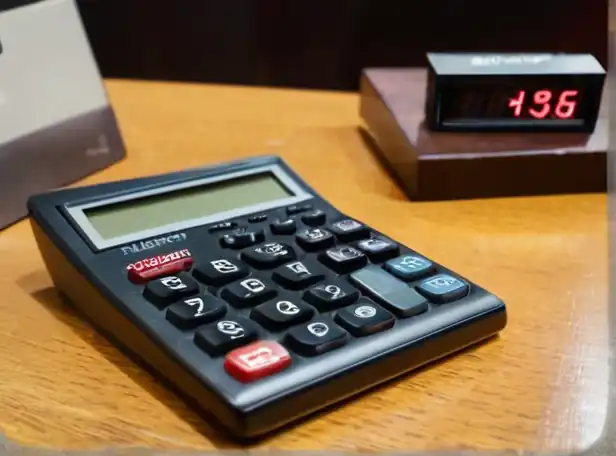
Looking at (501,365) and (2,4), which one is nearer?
(501,365)

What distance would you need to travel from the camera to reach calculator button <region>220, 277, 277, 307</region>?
1.04ft

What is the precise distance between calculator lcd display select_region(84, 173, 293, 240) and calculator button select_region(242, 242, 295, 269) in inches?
2.0

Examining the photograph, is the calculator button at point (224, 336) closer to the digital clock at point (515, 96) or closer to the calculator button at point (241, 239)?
the calculator button at point (241, 239)

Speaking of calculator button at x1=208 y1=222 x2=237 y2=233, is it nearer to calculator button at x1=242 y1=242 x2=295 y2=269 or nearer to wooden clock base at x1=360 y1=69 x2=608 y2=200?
calculator button at x1=242 y1=242 x2=295 y2=269

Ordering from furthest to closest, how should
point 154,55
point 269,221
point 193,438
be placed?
1. point 154,55
2. point 269,221
3. point 193,438

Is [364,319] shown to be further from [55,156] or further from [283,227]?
[55,156]

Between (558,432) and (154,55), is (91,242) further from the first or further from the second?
(154,55)

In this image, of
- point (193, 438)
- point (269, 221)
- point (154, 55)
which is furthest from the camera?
point (154, 55)

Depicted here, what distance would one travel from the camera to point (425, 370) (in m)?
0.32

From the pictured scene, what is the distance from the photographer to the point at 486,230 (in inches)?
17.5

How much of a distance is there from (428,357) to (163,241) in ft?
0.42

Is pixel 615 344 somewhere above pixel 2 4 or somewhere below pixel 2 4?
below

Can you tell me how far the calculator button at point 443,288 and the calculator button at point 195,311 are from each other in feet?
0.26

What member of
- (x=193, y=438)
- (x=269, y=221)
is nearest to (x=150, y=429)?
(x=193, y=438)
